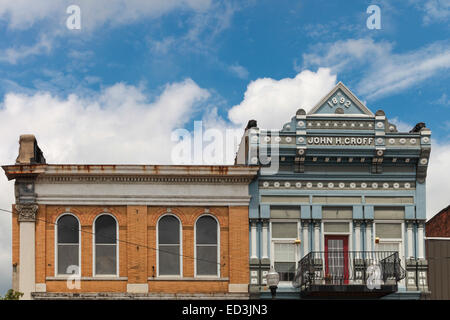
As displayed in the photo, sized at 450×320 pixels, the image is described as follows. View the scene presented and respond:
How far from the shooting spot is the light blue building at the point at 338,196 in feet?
83.1

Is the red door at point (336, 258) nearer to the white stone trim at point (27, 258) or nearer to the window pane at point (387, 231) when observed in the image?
the window pane at point (387, 231)

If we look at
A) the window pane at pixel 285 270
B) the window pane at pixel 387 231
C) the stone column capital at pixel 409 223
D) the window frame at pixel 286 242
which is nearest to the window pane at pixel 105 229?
the window frame at pixel 286 242

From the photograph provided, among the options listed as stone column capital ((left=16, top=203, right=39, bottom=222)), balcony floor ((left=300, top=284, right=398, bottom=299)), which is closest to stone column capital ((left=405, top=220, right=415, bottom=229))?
balcony floor ((left=300, top=284, right=398, bottom=299))

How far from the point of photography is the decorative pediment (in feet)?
86.1

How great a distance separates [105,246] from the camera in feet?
82.2

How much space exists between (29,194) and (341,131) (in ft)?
36.2

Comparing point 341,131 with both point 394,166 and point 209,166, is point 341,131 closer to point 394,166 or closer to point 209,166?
point 394,166

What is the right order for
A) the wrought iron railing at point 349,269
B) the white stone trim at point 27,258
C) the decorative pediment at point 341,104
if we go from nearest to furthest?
the wrought iron railing at point 349,269 → the white stone trim at point 27,258 → the decorative pediment at point 341,104

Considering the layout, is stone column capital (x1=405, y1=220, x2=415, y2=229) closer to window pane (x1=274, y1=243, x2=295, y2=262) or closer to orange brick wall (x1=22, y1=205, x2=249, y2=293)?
window pane (x1=274, y1=243, x2=295, y2=262)

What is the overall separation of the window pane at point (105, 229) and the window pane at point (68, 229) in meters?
0.69

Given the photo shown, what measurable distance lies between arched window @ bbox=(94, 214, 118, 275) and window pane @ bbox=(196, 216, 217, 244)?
2.88 m

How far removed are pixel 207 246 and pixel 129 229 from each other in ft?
9.00
